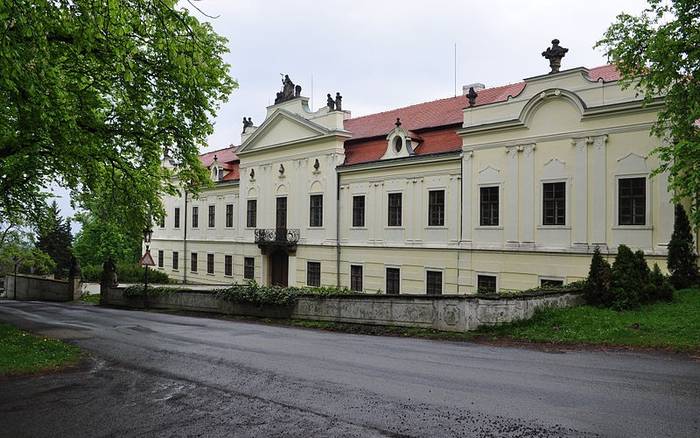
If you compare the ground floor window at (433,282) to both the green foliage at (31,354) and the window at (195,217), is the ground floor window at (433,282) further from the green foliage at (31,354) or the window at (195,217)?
the window at (195,217)

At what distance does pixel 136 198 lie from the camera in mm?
16156

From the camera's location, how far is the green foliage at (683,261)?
18.1m

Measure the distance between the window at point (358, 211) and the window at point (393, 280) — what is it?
3.34m

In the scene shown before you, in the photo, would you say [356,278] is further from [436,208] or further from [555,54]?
[555,54]

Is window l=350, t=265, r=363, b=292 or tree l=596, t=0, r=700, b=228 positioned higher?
tree l=596, t=0, r=700, b=228

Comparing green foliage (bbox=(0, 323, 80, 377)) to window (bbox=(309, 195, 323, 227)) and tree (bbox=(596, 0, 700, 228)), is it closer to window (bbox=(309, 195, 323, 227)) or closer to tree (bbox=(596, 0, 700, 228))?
tree (bbox=(596, 0, 700, 228))

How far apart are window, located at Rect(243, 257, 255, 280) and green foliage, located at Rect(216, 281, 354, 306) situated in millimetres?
15727

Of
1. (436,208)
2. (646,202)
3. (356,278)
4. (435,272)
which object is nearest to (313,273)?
(356,278)

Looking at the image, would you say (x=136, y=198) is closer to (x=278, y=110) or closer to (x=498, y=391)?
(x=498, y=391)

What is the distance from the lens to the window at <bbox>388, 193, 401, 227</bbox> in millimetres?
29438

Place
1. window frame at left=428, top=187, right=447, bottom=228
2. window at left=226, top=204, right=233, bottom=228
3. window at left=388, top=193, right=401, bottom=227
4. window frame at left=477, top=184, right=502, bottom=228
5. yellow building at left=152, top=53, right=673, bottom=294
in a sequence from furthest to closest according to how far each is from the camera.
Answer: window at left=226, top=204, right=233, bottom=228 < window at left=388, top=193, right=401, bottom=227 < window frame at left=428, top=187, right=447, bottom=228 < window frame at left=477, top=184, right=502, bottom=228 < yellow building at left=152, top=53, right=673, bottom=294

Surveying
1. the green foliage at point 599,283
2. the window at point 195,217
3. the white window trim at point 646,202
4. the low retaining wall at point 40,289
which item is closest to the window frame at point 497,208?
the white window trim at point 646,202

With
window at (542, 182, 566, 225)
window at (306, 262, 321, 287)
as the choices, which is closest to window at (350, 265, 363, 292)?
window at (306, 262, 321, 287)

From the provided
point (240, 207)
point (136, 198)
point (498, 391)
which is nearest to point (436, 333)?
point (498, 391)
